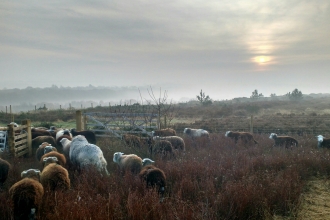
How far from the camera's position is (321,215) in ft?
20.4

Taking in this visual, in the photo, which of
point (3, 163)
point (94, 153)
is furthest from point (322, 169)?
point (3, 163)

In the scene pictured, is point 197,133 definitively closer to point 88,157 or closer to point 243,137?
point 243,137

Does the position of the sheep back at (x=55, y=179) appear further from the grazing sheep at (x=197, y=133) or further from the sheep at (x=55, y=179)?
the grazing sheep at (x=197, y=133)

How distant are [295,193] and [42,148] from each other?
367 inches

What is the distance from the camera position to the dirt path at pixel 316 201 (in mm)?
6207

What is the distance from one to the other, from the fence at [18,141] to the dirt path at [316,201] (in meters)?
10.8

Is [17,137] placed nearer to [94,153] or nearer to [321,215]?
[94,153]

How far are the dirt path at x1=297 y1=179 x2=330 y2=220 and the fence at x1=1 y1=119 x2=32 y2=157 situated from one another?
10839 millimetres

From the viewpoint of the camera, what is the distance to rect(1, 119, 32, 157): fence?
11.0 metres

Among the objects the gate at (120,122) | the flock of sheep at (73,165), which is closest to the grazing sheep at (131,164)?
the flock of sheep at (73,165)

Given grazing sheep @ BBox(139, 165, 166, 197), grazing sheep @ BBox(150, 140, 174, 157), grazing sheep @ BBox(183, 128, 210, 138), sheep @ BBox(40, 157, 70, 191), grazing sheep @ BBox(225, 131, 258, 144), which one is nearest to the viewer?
sheep @ BBox(40, 157, 70, 191)

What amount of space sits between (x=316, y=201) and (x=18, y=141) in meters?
11.6

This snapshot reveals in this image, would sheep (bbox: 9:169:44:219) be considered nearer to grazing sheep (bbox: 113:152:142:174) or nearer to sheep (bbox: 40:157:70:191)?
sheep (bbox: 40:157:70:191)

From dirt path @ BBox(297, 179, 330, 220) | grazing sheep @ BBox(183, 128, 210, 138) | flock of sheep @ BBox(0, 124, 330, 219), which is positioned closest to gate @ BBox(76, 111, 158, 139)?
flock of sheep @ BBox(0, 124, 330, 219)
